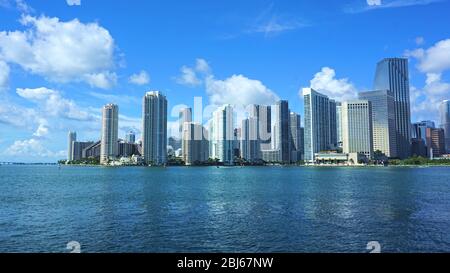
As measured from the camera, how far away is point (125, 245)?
1864cm

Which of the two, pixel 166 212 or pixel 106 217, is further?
pixel 166 212

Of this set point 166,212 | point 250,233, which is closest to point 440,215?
point 250,233

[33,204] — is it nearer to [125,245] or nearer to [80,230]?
[80,230]
